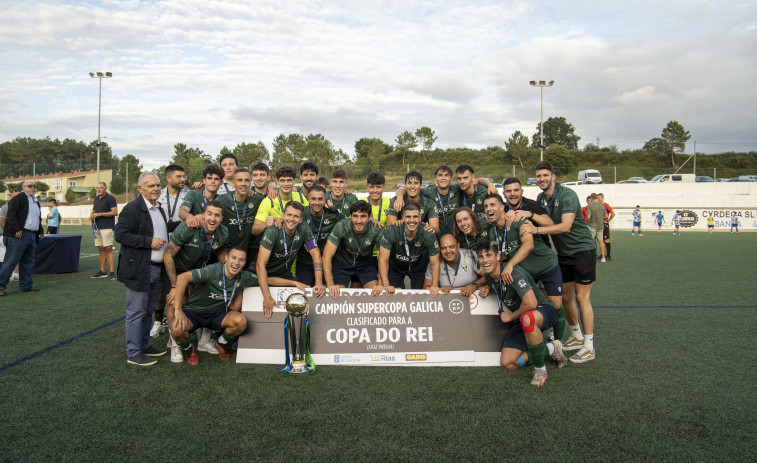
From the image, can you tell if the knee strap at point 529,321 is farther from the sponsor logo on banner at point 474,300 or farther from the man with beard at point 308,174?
the man with beard at point 308,174

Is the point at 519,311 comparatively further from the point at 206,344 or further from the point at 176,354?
the point at 176,354

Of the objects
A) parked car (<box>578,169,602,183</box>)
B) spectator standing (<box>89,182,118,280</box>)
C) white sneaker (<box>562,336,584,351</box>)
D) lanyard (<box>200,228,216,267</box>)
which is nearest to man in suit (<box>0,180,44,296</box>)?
spectator standing (<box>89,182,118,280</box>)

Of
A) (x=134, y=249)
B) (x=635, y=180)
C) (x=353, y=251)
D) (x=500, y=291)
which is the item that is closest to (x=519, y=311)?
(x=500, y=291)

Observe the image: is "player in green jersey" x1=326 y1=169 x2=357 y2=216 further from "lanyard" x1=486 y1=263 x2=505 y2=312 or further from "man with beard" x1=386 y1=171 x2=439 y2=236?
"lanyard" x1=486 y1=263 x2=505 y2=312

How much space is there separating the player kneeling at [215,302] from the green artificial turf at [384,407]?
0.95ft

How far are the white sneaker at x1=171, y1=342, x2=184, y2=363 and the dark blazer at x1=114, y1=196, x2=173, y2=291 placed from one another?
0.64m

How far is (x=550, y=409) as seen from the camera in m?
3.33

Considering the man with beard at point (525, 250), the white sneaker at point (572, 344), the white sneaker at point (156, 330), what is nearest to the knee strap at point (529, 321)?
the man with beard at point (525, 250)

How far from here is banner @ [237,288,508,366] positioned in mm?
4352

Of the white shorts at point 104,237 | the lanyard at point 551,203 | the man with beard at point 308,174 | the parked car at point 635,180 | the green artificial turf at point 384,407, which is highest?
the parked car at point 635,180

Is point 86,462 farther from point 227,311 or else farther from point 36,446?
point 227,311

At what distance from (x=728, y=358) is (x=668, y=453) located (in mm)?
2349

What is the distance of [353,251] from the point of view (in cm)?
496

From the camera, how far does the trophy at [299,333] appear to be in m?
4.16
